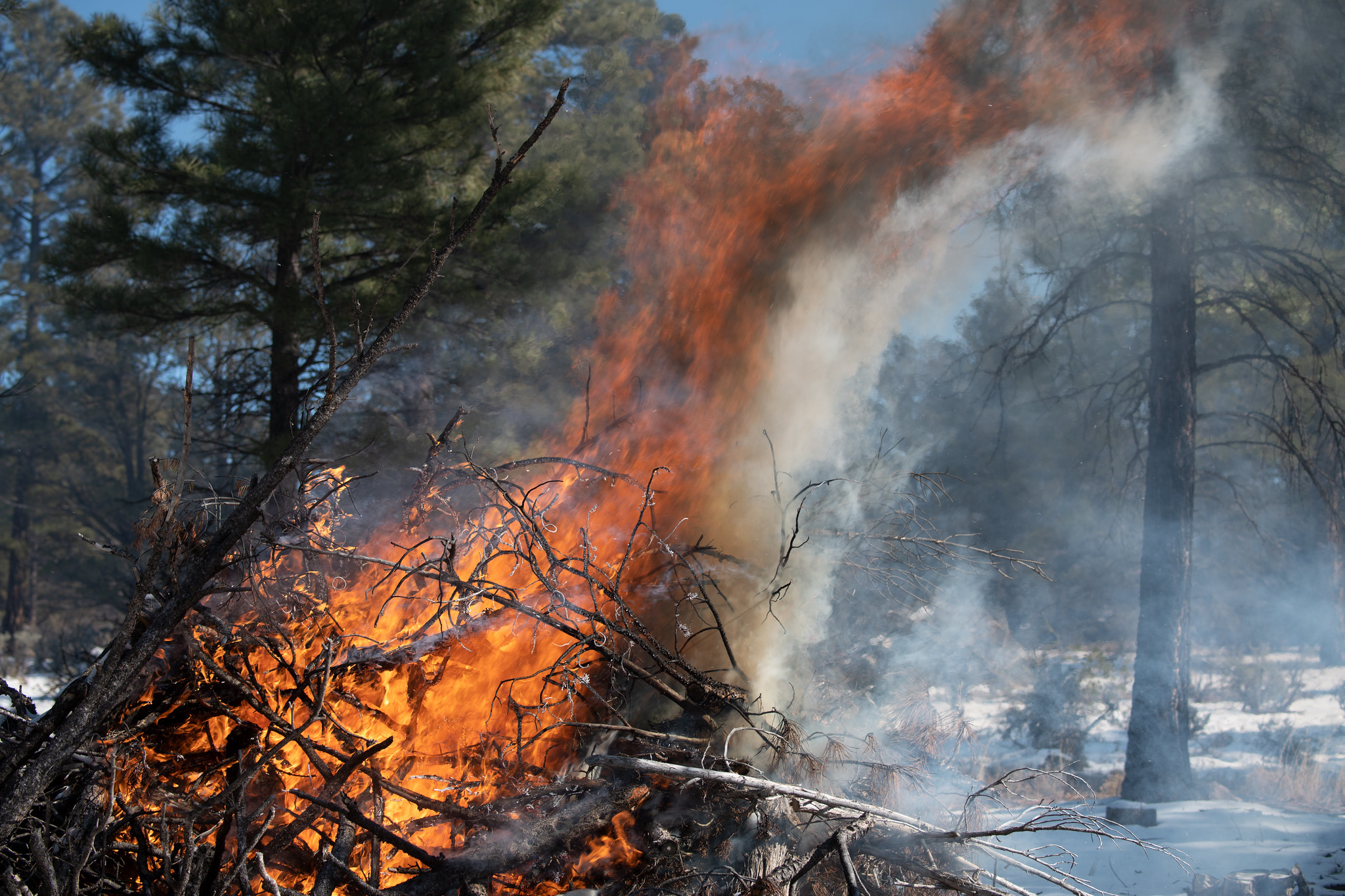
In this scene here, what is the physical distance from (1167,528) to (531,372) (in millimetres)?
6969

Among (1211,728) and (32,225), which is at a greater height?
(32,225)

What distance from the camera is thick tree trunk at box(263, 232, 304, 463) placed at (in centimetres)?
717

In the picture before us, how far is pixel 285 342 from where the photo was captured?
7.71 meters

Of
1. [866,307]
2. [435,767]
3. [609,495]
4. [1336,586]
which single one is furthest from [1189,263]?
[435,767]

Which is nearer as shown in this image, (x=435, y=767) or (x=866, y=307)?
(x=435, y=767)

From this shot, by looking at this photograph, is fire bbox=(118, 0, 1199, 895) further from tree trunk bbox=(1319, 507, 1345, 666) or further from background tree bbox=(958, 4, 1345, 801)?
tree trunk bbox=(1319, 507, 1345, 666)

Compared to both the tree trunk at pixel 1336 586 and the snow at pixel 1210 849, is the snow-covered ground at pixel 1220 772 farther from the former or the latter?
the tree trunk at pixel 1336 586

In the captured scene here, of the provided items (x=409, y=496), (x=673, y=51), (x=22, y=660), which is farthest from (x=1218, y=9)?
(x=22, y=660)

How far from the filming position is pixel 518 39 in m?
7.96

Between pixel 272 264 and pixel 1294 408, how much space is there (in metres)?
10.8

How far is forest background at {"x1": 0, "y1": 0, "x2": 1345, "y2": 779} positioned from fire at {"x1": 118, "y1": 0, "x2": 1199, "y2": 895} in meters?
0.50

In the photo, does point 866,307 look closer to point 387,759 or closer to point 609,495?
point 609,495

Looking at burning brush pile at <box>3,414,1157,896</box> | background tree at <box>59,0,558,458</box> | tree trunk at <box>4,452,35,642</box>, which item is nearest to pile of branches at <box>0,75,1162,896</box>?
burning brush pile at <box>3,414,1157,896</box>

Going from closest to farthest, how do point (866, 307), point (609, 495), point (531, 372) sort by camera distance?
point (609, 495) < point (866, 307) < point (531, 372)
